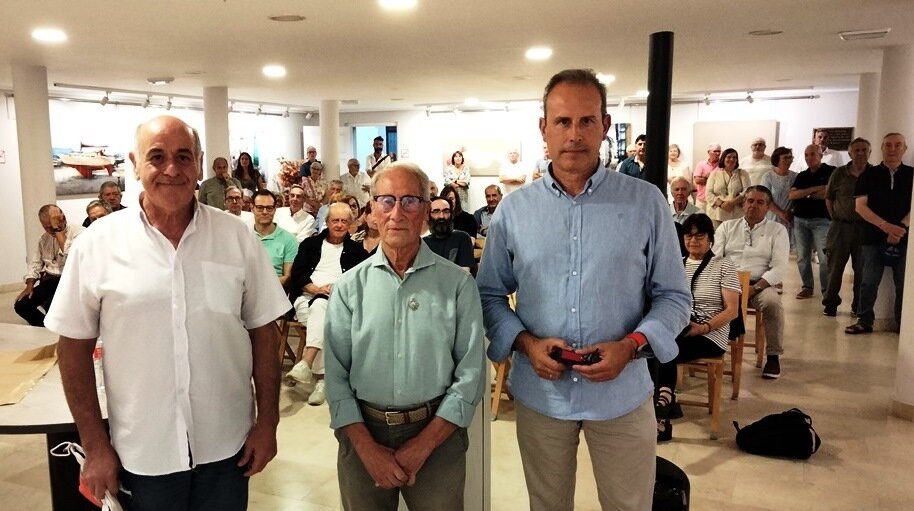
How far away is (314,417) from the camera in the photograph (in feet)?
13.6

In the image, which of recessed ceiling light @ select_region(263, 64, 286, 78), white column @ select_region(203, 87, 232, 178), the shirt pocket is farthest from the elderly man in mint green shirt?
white column @ select_region(203, 87, 232, 178)

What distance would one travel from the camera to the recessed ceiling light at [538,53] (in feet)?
20.8

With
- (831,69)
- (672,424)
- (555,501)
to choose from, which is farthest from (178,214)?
(831,69)

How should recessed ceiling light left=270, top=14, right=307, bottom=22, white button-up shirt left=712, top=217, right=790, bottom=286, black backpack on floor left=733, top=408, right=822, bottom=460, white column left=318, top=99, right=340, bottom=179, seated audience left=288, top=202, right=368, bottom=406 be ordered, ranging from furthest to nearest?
white column left=318, top=99, right=340, bottom=179 → white button-up shirt left=712, top=217, right=790, bottom=286 → recessed ceiling light left=270, top=14, right=307, bottom=22 → seated audience left=288, top=202, right=368, bottom=406 → black backpack on floor left=733, top=408, right=822, bottom=460

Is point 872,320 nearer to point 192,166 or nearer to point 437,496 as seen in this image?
point 437,496

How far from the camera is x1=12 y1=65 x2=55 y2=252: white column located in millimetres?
7016

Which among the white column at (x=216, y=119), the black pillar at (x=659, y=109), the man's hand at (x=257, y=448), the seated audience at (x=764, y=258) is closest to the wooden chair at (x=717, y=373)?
the seated audience at (x=764, y=258)

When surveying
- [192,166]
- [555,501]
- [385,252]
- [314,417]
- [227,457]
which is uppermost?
[192,166]

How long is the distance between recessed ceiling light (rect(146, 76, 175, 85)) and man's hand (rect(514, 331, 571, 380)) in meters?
7.98

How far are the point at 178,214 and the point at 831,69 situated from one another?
8990 mm

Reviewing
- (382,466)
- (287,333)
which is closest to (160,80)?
(287,333)

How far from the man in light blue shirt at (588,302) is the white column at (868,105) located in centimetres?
812

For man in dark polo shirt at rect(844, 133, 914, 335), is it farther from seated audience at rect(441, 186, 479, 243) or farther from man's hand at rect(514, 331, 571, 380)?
man's hand at rect(514, 331, 571, 380)

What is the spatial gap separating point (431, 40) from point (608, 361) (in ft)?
15.5
